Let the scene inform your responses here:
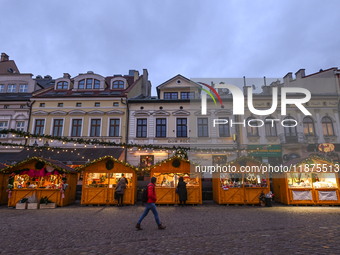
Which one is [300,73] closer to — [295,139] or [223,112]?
[295,139]

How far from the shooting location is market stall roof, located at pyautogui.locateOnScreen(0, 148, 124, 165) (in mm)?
21500

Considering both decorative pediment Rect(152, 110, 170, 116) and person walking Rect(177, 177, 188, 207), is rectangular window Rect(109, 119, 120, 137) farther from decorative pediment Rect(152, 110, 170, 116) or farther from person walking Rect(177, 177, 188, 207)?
person walking Rect(177, 177, 188, 207)

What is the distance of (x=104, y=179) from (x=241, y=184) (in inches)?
333

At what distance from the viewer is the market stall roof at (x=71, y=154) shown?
21.5 metres

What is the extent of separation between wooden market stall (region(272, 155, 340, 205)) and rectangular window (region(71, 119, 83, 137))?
1972 centimetres

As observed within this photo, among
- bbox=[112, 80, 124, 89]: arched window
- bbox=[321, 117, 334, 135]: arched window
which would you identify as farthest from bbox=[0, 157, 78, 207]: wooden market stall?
bbox=[321, 117, 334, 135]: arched window

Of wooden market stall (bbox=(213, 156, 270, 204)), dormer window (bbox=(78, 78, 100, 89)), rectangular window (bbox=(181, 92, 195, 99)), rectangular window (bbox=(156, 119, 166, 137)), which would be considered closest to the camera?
wooden market stall (bbox=(213, 156, 270, 204))

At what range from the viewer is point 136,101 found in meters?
24.6

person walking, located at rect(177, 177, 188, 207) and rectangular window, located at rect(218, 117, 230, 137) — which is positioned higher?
rectangular window, located at rect(218, 117, 230, 137)

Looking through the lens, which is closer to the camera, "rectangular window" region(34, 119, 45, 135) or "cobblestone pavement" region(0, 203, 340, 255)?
"cobblestone pavement" region(0, 203, 340, 255)

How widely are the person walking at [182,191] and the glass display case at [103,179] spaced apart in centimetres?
306

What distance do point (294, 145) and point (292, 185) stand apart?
10597 millimetres

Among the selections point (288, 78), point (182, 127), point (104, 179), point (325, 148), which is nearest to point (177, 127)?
point (182, 127)

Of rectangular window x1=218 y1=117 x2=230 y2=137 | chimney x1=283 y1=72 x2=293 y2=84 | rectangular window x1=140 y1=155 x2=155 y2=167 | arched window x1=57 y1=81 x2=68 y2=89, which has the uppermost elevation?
chimney x1=283 y1=72 x2=293 y2=84
